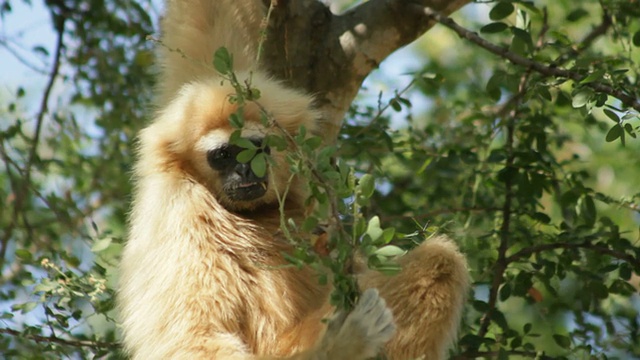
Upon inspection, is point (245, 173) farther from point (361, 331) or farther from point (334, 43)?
point (361, 331)

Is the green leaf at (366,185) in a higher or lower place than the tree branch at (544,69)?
higher

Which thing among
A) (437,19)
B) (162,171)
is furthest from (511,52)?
(162,171)

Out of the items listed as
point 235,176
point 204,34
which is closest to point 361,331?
point 235,176

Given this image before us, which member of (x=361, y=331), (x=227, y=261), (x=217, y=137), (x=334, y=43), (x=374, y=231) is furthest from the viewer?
(x=334, y=43)

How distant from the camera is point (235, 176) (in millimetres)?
4801

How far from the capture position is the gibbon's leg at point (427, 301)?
13.8 feet

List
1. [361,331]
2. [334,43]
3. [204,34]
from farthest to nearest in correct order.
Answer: [204,34] < [334,43] < [361,331]

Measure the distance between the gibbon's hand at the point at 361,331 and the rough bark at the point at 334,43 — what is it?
5.19 ft

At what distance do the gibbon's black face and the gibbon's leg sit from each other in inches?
36.4

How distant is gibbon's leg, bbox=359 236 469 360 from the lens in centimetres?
421

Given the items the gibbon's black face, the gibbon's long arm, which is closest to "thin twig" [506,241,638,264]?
the gibbon's black face

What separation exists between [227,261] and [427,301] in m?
1.12

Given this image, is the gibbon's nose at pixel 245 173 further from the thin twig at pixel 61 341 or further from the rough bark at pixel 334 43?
the thin twig at pixel 61 341

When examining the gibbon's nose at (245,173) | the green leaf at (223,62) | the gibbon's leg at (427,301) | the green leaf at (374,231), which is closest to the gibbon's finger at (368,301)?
the gibbon's leg at (427,301)
